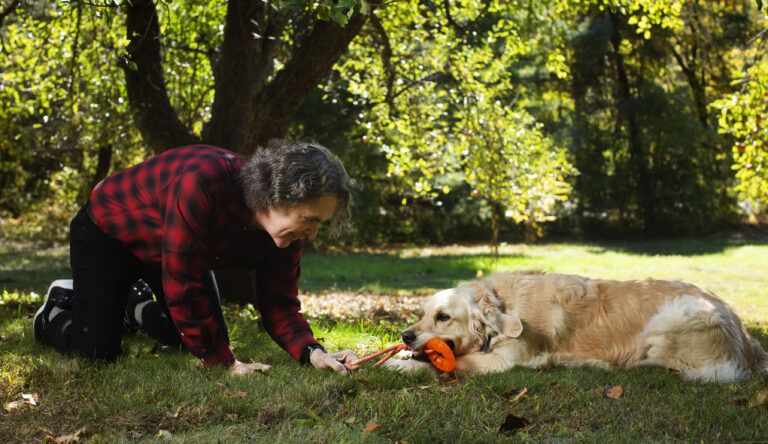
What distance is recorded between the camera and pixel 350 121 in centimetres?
1814

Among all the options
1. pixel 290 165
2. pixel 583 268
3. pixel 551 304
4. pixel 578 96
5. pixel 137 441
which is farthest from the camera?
pixel 578 96

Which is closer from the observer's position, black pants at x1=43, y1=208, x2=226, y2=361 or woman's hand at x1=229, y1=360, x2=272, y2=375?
woman's hand at x1=229, y1=360, x2=272, y2=375

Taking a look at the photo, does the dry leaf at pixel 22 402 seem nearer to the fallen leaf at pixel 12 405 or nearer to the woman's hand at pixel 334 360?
the fallen leaf at pixel 12 405

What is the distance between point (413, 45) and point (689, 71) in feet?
55.9

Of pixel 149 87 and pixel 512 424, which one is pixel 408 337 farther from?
pixel 149 87

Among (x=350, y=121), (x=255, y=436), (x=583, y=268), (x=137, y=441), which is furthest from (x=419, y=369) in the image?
(x=350, y=121)

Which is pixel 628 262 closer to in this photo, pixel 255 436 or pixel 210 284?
pixel 210 284

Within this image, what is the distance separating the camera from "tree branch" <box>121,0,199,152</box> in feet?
21.9

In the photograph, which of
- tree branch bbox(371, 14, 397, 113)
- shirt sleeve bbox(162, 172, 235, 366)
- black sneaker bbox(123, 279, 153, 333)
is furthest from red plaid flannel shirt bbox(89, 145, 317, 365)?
tree branch bbox(371, 14, 397, 113)

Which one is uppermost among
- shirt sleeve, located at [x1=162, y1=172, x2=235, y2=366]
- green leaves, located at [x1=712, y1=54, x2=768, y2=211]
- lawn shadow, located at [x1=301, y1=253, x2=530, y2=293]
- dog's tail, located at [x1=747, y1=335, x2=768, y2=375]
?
green leaves, located at [x1=712, y1=54, x2=768, y2=211]

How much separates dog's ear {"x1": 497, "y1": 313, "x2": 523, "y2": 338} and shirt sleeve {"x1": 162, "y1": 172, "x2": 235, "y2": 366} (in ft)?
5.99

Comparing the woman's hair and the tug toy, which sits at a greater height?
the woman's hair

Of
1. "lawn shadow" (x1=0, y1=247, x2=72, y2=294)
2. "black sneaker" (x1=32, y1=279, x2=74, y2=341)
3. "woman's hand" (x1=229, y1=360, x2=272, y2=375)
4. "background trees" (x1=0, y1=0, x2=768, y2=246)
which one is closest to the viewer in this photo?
"woman's hand" (x1=229, y1=360, x2=272, y2=375)

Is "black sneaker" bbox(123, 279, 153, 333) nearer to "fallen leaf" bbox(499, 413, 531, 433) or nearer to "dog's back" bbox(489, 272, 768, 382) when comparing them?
"dog's back" bbox(489, 272, 768, 382)
